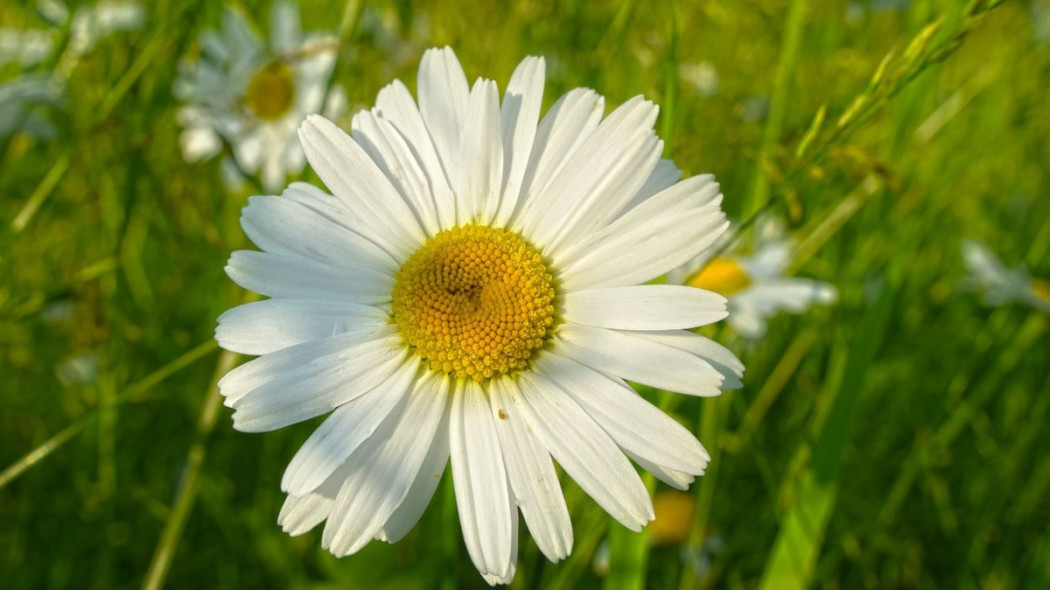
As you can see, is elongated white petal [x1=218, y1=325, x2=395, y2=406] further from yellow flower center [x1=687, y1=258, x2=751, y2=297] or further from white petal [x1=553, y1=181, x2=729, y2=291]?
yellow flower center [x1=687, y1=258, x2=751, y2=297]

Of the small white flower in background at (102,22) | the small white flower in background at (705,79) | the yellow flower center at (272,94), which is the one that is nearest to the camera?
the small white flower in background at (102,22)

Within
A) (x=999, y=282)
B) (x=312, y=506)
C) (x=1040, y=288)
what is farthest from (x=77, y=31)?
(x=1040, y=288)

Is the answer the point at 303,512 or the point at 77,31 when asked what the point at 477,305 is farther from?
the point at 77,31

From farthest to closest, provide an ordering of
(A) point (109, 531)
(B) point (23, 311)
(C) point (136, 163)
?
(A) point (109, 531), (C) point (136, 163), (B) point (23, 311)

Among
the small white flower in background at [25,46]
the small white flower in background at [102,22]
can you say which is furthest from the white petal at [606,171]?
the small white flower in background at [25,46]

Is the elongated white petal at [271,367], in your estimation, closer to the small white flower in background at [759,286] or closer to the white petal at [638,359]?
the white petal at [638,359]

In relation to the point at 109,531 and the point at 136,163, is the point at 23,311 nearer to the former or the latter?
the point at 136,163

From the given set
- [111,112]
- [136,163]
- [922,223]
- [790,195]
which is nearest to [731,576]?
[922,223]

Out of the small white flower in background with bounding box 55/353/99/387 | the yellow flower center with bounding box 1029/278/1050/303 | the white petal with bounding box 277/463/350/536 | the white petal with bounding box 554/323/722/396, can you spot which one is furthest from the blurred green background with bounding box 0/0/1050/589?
the white petal with bounding box 554/323/722/396
